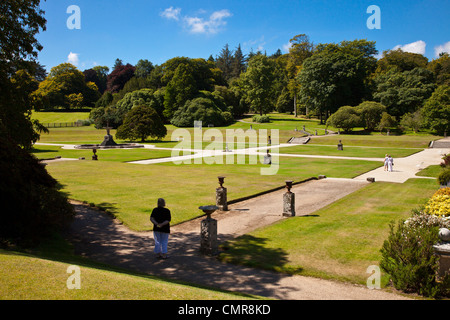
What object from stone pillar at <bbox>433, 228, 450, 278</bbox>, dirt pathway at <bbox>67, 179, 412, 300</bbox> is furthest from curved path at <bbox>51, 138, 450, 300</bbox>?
stone pillar at <bbox>433, 228, 450, 278</bbox>

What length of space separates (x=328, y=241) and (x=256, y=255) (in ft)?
8.70

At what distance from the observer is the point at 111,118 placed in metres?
79.5

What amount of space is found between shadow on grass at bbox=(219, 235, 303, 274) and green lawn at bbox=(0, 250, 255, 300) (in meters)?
3.13

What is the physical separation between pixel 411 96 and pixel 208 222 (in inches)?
2996

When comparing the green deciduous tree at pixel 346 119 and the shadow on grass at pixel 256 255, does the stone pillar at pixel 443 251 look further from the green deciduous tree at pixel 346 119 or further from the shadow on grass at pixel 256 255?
the green deciduous tree at pixel 346 119

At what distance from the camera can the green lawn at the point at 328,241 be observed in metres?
8.90

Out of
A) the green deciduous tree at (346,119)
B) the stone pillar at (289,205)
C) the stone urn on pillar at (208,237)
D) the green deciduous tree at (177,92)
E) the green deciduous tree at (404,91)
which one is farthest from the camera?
the green deciduous tree at (177,92)

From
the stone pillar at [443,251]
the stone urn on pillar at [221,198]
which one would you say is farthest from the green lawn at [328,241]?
the stone urn on pillar at [221,198]

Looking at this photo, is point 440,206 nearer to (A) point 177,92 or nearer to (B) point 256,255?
(B) point 256,255

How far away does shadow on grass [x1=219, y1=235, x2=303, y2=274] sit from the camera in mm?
8953

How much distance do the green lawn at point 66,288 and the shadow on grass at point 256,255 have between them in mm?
3131

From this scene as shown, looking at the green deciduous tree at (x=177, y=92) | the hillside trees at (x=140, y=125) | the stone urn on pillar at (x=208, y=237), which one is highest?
the green deciduous tree at (x=177, y=92)

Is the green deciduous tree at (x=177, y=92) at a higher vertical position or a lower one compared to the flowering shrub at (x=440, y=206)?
higher
